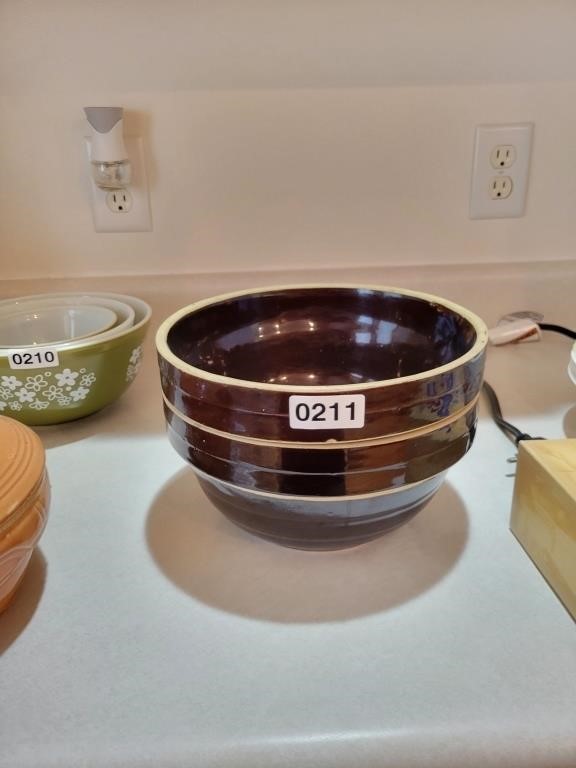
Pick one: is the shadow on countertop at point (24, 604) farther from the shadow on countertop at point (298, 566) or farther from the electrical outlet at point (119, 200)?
the electrical outlet at point (119, 200)

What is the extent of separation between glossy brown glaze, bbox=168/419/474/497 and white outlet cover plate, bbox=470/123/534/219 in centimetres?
53

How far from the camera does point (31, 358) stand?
57cm

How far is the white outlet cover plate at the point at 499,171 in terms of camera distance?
0.79 meters

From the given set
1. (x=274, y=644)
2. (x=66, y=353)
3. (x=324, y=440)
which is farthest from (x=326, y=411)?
(x=66, y=353)

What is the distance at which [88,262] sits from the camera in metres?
0.82

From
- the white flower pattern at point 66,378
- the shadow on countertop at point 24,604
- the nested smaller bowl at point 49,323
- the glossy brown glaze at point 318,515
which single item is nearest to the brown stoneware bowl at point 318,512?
the glossy brown glaze at point 318,515

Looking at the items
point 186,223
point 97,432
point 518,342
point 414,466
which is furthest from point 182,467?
point 518,342

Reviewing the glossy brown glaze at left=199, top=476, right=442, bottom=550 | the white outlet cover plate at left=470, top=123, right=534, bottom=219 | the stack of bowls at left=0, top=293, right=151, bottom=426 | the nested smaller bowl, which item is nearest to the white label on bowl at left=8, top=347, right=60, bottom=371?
the stack of bowls at left=0, top=293, right=151, bottom=426

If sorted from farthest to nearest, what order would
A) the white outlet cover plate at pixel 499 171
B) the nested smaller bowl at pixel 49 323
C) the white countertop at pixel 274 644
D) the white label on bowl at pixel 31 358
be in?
1. the white outlet cover plate at pixel 499 171
2. the nested smaller bowl at pixel 49 323
3. the white label on bowl at pixel 31 358
4. the white countertop at pixel 274 644

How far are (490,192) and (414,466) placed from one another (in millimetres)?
561

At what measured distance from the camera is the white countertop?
0.31 metres

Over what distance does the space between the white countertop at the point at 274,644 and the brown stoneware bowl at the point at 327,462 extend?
3.4 inches

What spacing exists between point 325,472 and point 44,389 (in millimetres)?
343

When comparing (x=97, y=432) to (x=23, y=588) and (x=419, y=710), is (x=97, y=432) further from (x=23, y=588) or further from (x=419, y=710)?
(x=419, y=710)
